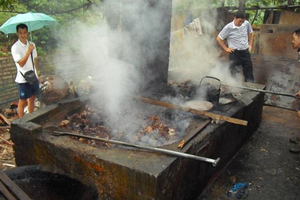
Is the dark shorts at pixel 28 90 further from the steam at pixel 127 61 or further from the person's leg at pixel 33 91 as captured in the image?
the steam at pixel 127 61

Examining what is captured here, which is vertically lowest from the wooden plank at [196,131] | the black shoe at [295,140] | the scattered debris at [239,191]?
the scattered debris at [239,191]

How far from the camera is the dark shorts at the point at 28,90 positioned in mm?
6062

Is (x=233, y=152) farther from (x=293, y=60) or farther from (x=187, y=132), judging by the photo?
(x=293, y=60)

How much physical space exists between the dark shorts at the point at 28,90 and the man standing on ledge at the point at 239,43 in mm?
5237

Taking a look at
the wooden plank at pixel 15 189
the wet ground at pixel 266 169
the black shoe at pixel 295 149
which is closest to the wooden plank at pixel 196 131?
the wet ground at pixel 266 169

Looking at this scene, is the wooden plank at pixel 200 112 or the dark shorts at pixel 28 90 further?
the dark shorts at pixel 28 90

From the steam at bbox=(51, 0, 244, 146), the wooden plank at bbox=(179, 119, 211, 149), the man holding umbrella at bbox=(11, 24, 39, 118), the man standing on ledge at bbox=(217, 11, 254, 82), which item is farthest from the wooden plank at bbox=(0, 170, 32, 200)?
the man standing on ledge at bbox=(217, 11, 254, 82)

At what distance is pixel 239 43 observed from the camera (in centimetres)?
764

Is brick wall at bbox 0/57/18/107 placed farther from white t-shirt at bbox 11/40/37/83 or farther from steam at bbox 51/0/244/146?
steam at bbox 51/0/244/146

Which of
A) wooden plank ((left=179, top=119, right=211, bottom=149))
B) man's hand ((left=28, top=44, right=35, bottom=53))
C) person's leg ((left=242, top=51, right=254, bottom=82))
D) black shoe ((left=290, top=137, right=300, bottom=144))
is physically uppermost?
man's hand ((left=28, top=44, right=35, bottom=53))

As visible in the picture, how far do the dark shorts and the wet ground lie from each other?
14.7 ft

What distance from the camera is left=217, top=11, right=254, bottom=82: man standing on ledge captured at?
24.7 feet

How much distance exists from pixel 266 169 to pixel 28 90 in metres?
5.43

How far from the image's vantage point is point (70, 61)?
412 inches
